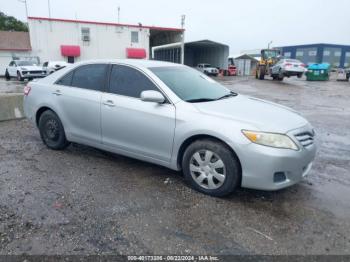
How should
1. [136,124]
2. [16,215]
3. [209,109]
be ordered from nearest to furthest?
[16,215] < [209,109] < [136,124]

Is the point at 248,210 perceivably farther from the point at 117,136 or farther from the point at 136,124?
the point at 117,136

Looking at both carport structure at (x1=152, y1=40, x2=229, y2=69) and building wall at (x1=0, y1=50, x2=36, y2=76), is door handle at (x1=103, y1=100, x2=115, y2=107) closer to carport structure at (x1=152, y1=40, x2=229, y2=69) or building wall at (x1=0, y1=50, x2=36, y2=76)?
carport structure at (x1=152, y1=40, x2=229, y2=69)

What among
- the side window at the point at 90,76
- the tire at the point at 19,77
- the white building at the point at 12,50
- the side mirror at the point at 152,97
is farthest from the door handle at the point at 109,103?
the white building at the point at 12,50

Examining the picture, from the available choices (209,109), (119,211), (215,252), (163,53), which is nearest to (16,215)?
(119,211)

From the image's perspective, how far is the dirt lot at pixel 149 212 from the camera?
2.62 m

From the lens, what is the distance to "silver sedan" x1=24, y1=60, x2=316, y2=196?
10.5 ft

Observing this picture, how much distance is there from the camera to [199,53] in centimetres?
4919

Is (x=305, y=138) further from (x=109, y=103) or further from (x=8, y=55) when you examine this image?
(x=8, y=55)

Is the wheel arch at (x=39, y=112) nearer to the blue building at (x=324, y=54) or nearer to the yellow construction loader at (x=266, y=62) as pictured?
the yellow construction loader at (x=266, y=62)

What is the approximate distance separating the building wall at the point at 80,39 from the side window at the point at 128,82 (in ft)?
96.9

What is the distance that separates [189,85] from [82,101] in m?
1.64

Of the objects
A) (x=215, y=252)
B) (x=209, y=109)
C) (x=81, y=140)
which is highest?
(x=209, y=109)

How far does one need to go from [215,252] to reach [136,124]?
76.7 inches

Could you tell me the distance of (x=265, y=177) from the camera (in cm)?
315
